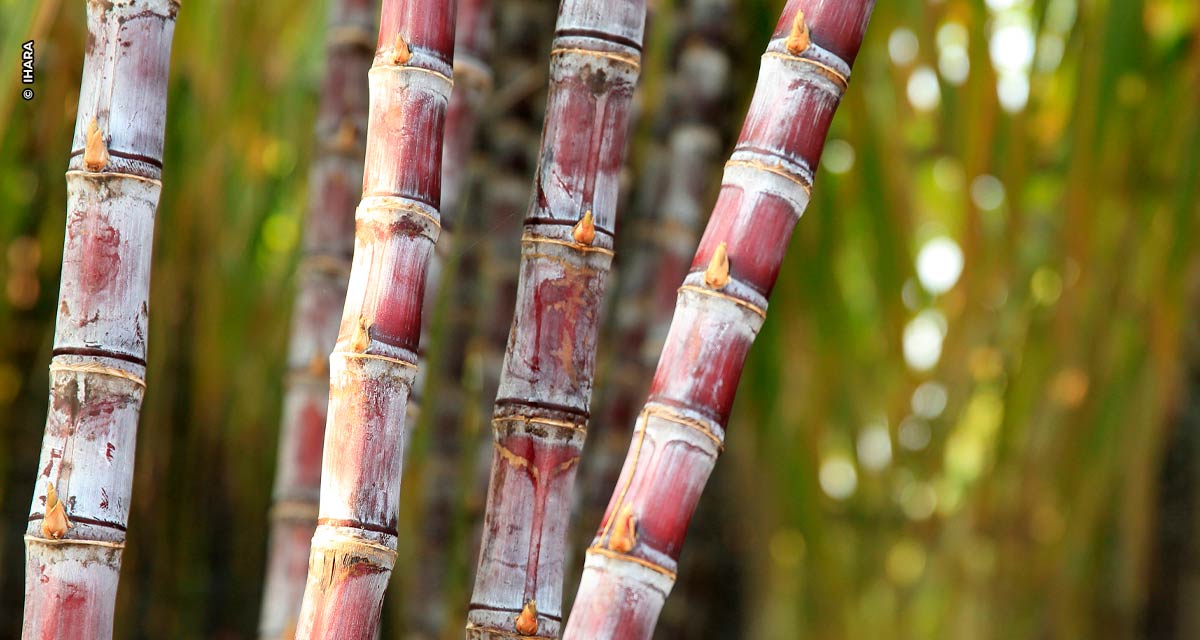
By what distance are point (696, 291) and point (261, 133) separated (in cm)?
129

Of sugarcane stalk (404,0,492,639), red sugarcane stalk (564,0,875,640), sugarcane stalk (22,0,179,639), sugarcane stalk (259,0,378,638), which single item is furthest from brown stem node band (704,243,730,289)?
sugarcane stalk (404,0,492,639)

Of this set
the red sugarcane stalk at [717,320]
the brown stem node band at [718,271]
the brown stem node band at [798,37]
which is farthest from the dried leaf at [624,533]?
the brown stem node band at [798,37]

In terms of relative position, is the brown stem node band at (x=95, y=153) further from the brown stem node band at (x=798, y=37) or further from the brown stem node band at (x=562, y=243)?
the brown stem node band at (x=798, y=37)

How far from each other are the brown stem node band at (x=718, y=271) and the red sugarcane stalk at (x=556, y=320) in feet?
0.26

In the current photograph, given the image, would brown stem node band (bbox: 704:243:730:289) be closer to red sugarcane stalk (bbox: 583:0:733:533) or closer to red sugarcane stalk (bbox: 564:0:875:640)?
red sugarcane stalk (bbox: 564:0:875:640)

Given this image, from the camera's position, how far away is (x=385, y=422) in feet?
1.80

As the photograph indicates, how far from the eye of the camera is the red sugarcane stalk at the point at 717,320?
53 centimetres

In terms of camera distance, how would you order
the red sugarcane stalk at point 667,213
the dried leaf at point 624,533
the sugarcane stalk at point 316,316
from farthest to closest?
the red sugarcane stalk at point 667,213
the sugarcane stalk at point 316,316
the dried leaf at point 624,533

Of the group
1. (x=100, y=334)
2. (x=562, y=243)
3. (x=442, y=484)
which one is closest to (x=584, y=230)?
(x=562, y=243)

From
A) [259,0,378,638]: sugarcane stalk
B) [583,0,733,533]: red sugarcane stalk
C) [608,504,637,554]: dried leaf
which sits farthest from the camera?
[583,0,733,533]: red sugarcane stalk

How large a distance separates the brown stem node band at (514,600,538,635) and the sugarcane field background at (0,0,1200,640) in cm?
24

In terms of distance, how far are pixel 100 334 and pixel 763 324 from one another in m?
0.58

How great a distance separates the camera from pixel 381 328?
0.55 meters

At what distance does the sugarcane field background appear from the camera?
1.15m
